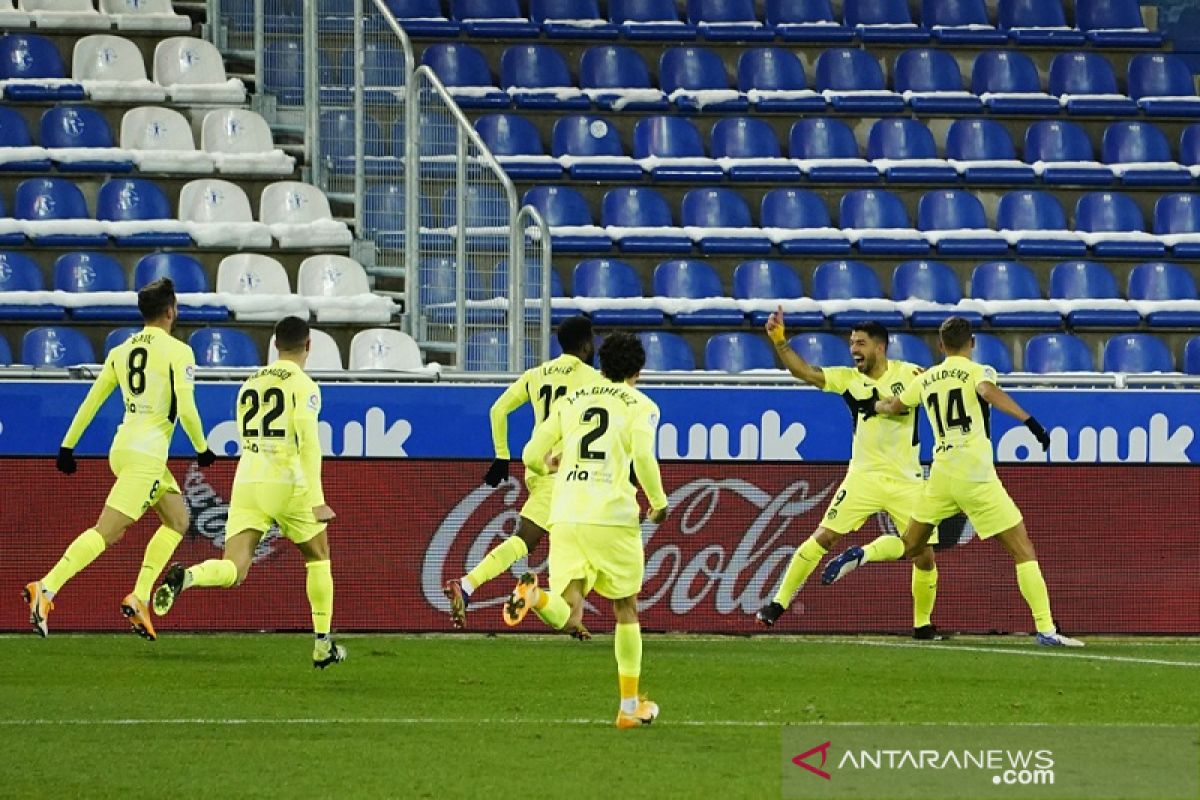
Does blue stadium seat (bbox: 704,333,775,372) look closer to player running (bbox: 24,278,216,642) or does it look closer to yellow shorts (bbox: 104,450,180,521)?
player running (bbox: 24,278,216,642)

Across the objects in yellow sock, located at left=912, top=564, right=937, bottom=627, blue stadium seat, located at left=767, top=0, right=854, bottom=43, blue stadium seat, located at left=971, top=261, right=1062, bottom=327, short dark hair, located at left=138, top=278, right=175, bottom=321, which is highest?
blue stadium seat, located at left=767, top=0, right=854, bottom=43

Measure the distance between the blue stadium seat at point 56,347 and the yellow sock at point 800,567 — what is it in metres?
6.17

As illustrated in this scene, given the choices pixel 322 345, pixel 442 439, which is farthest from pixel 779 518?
pixel 322 345

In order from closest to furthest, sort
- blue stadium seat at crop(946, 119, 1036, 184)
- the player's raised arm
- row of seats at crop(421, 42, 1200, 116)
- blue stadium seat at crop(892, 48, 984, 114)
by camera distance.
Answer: the player's raised arm < blue stadium seat at crop(946, 119, 1036, 184) < row of seats at crop(421, 42, 1200, 116) < blue stadium seat at crop(892, 48, 984, 114)

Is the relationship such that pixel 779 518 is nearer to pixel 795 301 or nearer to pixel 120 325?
pixel 795 301

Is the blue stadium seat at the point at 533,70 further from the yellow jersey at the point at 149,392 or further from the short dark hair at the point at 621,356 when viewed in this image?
the short dark hair at the point at 621,356

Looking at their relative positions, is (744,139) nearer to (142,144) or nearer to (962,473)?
(142,144)

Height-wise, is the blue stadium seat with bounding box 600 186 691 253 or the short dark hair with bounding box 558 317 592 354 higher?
the blue stadium seat with bounding box 600 186 691 253

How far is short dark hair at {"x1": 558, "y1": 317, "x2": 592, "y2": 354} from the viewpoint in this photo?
12.4 meters

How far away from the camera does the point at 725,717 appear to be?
30.6ft

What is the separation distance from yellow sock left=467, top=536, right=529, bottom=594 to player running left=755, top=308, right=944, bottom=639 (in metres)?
1.71

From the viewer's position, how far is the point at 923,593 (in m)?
13.7

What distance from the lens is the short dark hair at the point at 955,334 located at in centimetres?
1287

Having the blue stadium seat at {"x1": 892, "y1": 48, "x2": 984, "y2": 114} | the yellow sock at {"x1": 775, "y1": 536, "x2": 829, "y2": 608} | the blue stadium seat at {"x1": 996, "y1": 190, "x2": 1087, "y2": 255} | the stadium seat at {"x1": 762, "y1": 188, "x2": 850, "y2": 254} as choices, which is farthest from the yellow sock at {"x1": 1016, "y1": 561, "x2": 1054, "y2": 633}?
the blue stadium seat at {"x1": 892, "y1": 48, "x2": 984, "y2": 114}
